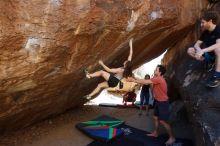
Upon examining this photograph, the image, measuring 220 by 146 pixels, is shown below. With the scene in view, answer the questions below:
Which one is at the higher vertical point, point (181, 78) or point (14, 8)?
point (14, 8)

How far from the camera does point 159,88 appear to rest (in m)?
7.02

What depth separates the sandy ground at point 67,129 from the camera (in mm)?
7410

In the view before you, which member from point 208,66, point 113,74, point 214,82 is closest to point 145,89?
point 113,74

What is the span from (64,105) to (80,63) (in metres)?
2.33

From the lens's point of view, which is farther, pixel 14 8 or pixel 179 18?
pixel 179 18

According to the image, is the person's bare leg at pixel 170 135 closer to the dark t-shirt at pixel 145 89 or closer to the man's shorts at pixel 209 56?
the man's shorts at pixel 209 56

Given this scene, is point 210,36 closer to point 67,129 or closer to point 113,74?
point 113,74

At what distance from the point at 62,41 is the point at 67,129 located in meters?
3.03

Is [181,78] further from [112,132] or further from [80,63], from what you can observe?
[80,63]

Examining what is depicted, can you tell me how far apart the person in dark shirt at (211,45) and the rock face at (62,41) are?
1138 millimetres

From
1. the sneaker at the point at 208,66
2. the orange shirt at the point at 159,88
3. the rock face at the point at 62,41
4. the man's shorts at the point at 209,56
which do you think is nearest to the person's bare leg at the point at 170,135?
the orange shirt at the point at 159,88

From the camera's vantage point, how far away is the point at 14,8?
502 centimetres

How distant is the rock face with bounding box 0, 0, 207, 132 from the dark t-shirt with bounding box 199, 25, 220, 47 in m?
1.08

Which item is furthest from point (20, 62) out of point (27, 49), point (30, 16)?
point (30, 16)
